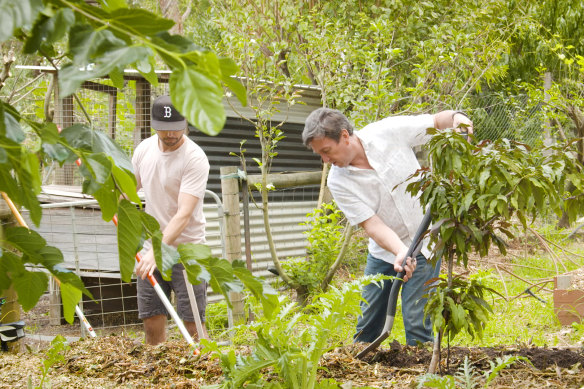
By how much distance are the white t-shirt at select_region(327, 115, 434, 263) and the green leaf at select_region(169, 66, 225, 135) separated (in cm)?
295

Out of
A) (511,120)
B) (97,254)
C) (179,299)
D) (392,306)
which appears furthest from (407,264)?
(511,120)

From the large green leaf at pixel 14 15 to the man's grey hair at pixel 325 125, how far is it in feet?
9.27

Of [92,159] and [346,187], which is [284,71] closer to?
[346,187]

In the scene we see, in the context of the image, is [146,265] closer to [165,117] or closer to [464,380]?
[165,117]

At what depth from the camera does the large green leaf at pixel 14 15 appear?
81 centimetres

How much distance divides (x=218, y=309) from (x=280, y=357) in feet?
14.1

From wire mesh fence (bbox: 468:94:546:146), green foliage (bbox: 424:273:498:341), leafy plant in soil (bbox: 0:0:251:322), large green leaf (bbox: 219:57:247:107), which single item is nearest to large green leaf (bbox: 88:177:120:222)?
leafy plant in soil (bbox: 0:0:251:322)

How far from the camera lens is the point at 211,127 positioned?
2.67 ft

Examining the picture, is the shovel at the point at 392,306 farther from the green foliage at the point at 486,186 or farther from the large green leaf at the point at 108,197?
the large green leaf at the point at 108,197

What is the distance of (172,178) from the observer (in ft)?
14.5

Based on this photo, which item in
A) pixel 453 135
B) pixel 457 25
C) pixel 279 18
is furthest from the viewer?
pixel 279 18

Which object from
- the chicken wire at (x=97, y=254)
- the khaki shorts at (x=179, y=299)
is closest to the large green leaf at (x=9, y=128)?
the khaki shorts at (x=179, y=299)

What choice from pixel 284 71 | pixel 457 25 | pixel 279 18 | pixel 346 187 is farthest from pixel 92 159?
pixel 284 71

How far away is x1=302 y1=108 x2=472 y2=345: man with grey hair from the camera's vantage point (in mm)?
3684
